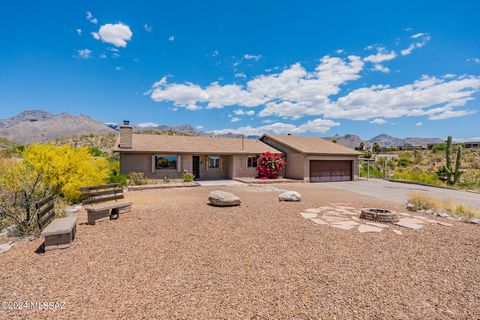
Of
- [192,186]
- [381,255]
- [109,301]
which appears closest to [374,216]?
[381,255]

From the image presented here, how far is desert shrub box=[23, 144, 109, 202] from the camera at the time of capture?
31.3 ft

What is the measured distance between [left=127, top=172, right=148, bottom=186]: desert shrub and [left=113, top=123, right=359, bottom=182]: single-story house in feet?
2.56

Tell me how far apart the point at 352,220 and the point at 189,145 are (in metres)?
15.3

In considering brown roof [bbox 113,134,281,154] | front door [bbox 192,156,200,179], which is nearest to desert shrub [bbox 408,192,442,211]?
brown roof [bbox 113,134,281,154]

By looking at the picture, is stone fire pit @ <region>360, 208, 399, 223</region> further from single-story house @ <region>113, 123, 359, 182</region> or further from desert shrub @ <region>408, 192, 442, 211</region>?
single-story house @ <region>113, 123, 359, 182</region>

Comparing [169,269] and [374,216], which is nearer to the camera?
[169,269]

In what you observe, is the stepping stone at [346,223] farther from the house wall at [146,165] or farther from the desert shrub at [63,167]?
the house wall at [146,165]

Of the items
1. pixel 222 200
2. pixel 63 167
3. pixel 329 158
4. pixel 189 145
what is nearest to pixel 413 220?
pixel 222 200

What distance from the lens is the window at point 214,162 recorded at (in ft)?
70.1

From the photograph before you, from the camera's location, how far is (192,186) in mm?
16797

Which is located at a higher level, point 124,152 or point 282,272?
point 124,152

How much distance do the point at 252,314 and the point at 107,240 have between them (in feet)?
14.5

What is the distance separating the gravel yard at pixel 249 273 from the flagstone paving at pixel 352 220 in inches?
14.7

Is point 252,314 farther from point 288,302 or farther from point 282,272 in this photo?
point 282,272
